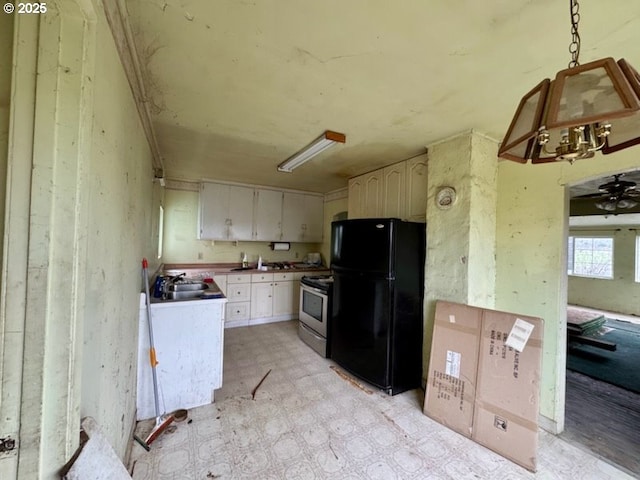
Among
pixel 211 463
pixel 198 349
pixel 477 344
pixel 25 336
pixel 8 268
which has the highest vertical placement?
pixel 8 268

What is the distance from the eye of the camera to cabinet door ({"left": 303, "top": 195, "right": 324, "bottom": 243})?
195 inches

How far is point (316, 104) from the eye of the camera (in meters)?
1.81

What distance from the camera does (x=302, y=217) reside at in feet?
16.1

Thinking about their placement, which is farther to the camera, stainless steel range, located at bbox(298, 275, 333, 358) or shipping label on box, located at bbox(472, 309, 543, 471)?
stainless steel range, located at bbox(298, 275, 333, 358)

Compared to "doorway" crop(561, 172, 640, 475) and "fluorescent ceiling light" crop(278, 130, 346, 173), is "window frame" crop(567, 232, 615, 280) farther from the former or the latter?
"fluorescent ceiling light" crop(278, 130, 346, 173)

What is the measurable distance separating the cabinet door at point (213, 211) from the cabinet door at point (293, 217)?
40.7 inches

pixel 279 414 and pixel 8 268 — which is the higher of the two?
pixel 8 268

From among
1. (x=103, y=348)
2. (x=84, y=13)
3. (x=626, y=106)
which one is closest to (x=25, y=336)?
(x=103, y=348)

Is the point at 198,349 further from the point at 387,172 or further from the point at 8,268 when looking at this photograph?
the point at 387,172

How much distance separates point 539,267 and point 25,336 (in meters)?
2.91

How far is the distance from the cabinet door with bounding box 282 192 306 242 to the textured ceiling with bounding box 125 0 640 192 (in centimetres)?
246

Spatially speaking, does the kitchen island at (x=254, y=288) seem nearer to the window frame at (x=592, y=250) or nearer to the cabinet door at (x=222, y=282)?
the cabinet door at (x=222, y=282)

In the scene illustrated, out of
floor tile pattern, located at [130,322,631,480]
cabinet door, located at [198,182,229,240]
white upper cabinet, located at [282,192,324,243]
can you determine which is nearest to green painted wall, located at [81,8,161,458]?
floor tile pattern, located at [130,322,631,480]

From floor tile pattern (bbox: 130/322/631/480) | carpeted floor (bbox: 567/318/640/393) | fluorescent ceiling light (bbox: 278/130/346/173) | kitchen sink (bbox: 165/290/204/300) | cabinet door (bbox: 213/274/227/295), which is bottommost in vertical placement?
carpeted floor (bbox: 567/318/640/393)
